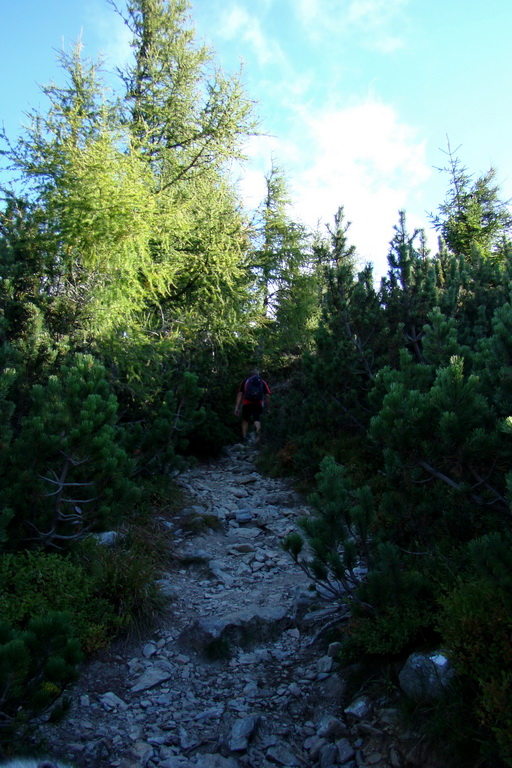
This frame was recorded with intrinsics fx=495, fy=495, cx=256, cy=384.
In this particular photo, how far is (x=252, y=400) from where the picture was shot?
12.3m

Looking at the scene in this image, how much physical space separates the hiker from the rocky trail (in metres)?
6.14

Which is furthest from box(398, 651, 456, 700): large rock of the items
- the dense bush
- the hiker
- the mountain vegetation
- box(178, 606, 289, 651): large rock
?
the hiker

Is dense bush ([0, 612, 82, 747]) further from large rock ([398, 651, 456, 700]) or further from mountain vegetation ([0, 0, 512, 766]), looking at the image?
large rock ([398, 651, 456, 700])

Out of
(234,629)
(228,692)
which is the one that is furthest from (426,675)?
(234,629)

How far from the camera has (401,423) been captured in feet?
10.9

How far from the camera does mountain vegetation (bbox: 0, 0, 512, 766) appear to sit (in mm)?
3055

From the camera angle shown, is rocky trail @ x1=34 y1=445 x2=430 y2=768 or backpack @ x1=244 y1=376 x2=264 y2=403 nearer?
rocky trail @ x1=34 y1=445 x2=430 y2=768

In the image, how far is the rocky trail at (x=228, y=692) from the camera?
3.15 meters

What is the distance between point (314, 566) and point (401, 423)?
1.32m

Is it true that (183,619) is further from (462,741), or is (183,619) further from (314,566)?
(462,741)

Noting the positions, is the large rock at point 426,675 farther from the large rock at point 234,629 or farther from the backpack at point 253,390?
the backpack at point 253,390

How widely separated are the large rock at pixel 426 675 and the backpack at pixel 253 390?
9148 millimetres

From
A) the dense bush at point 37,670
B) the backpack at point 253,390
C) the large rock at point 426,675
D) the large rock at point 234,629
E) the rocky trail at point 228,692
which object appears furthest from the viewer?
the backpack at point 253,390

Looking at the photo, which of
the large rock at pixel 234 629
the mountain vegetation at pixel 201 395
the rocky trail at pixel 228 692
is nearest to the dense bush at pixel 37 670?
the mountain vegetation at pixel 201 395
